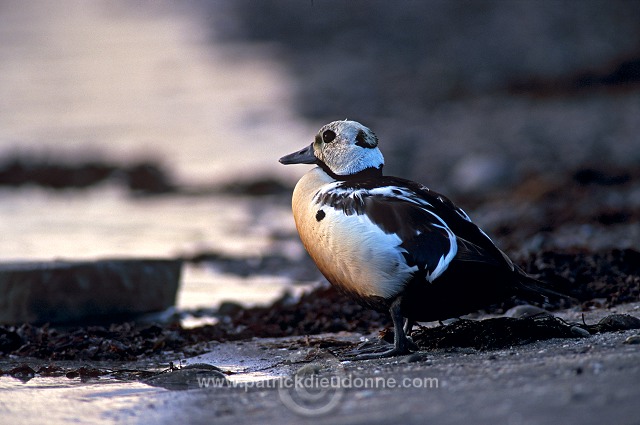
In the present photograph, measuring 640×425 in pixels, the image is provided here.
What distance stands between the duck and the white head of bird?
0.28m

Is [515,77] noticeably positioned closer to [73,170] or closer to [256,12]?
[73,170]

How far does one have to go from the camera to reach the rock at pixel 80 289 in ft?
21.4

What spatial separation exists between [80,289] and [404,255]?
102 inches

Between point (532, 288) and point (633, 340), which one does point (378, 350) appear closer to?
point (532, 288)

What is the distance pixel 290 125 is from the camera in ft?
56.5

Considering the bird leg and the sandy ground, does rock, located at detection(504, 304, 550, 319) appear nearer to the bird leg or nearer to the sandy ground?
the sandy ground

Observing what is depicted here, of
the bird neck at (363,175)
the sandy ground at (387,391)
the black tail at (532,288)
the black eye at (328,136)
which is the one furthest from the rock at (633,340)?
the black eye at (328,136)

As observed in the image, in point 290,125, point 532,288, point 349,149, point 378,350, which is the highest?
point 290,125

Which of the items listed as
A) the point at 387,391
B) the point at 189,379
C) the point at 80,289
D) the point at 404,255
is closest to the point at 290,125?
the point at 80,289

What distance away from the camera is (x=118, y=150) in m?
15.9

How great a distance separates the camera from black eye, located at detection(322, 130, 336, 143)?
222 inches

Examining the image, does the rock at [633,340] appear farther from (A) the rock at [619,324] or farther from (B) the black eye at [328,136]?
(B) the black eye at [328,136]

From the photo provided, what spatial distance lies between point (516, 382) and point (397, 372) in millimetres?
711

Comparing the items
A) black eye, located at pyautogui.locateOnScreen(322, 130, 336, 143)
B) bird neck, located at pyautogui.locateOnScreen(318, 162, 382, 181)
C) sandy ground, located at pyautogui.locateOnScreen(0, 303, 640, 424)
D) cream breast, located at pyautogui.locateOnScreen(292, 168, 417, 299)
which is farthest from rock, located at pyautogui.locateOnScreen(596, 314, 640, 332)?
black eye, located at pyautogui.locateOnScreen(322, 130, 336, 143)
